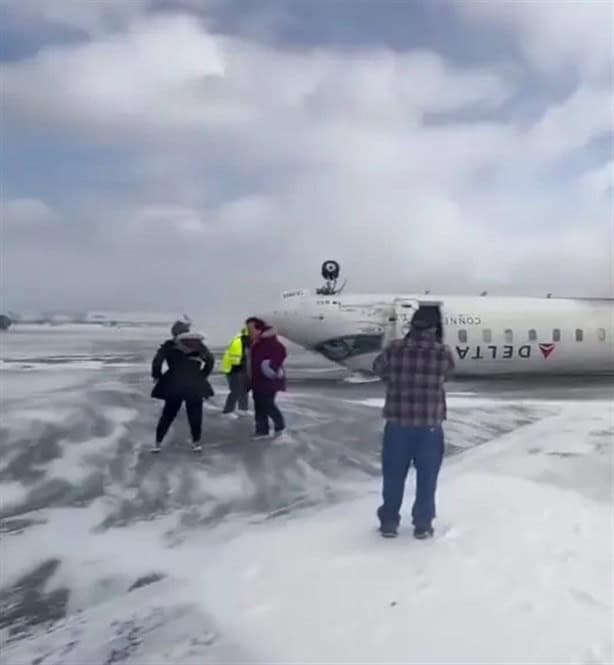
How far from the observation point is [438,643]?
3.59m

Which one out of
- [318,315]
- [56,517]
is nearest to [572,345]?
[318,315]

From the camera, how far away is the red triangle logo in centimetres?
1961

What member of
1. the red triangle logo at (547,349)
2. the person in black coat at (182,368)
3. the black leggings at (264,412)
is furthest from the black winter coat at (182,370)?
the red triangle logo at (547,349)

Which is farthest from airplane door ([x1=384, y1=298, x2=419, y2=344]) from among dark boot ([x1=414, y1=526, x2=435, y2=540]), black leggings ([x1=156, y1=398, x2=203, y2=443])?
dark boot ([x1=414, y1=526, x2=435, y2=540])

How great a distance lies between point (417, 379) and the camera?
5027mm

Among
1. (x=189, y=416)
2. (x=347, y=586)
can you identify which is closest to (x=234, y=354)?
(x=189, y=416)

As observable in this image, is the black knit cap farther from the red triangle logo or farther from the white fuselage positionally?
the red triangle logo

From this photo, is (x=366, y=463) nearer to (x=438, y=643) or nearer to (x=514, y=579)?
(x=514, y=579)

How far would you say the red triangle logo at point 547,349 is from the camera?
19.6 metres

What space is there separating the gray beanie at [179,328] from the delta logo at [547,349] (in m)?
14.0

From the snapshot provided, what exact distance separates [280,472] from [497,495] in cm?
216

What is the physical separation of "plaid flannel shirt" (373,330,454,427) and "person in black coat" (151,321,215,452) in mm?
3082

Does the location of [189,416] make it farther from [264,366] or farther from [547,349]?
[547,349]

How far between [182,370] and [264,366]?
3.37 feet
